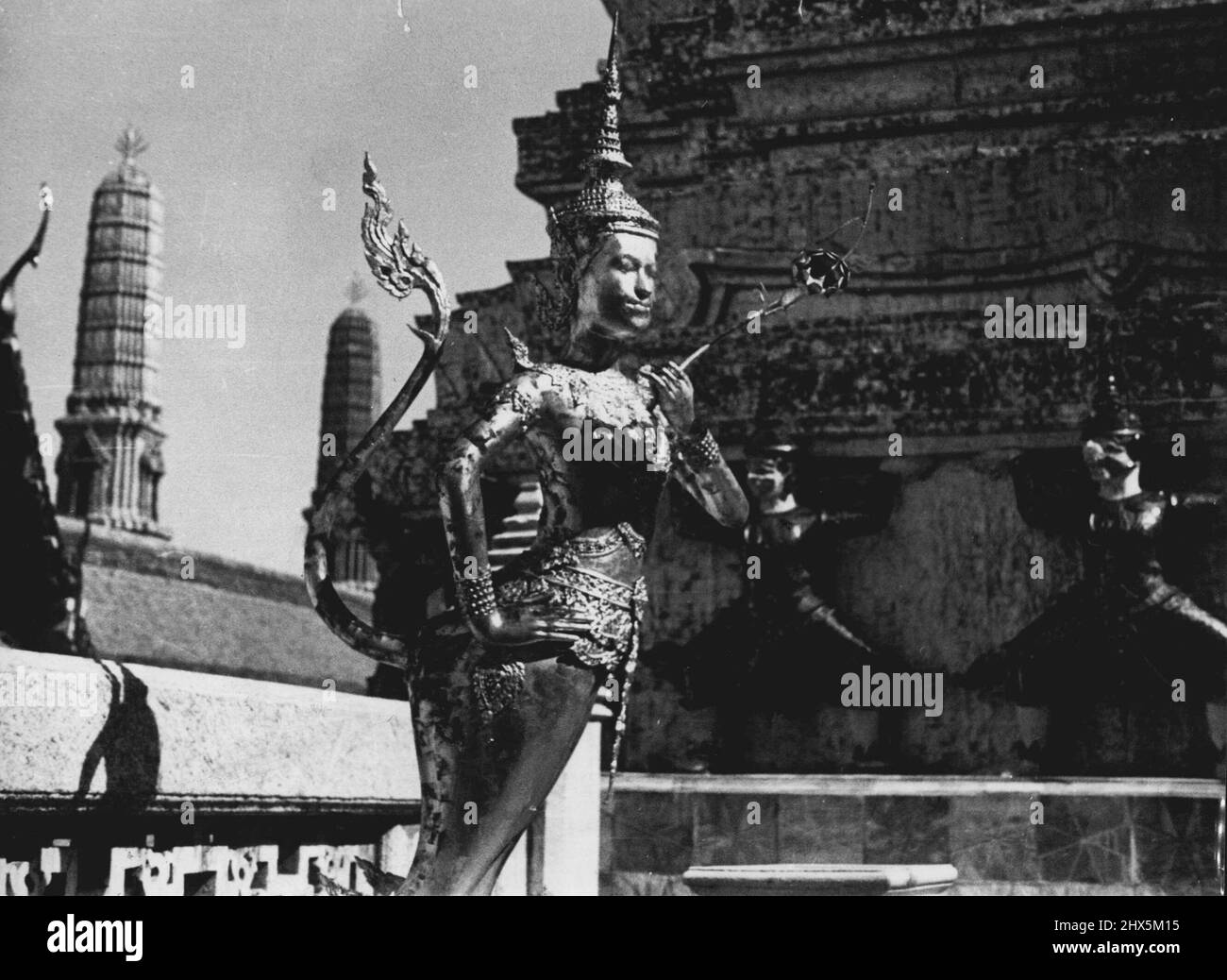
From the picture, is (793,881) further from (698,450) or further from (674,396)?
(674,396)

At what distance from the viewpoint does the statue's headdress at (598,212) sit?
291 inches

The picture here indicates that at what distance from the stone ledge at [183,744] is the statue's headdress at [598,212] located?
62.2 inches

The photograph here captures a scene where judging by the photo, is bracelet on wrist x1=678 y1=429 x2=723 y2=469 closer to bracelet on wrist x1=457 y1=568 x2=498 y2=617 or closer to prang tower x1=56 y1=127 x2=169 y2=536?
bracelet on wrist x1=457 y1=568 x2=498 y2=617

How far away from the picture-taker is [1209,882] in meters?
10.2

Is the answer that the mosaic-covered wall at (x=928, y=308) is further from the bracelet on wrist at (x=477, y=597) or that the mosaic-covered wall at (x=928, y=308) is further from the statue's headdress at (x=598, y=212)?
the bracelet on wrist at (x=477, y=597)

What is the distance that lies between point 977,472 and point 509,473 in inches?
106

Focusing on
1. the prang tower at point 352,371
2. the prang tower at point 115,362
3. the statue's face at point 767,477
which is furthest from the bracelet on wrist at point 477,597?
the prang tower at point 115,362

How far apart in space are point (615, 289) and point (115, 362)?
144 ft

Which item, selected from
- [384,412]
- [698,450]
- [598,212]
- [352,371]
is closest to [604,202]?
[598,212]

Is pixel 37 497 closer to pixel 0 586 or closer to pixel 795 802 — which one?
pixel 0 586

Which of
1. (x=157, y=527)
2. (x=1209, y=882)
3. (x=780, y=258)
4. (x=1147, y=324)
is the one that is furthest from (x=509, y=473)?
(x=157, y=527)

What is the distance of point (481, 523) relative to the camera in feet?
22.7

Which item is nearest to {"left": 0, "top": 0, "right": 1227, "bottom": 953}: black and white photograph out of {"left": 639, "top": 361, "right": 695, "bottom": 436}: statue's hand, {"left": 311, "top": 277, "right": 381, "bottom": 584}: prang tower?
{"left": 639, "top": 361, "right": 695, "bottom": 436}: statue's hand

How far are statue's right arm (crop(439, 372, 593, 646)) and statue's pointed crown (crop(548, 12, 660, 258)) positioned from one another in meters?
0.59
